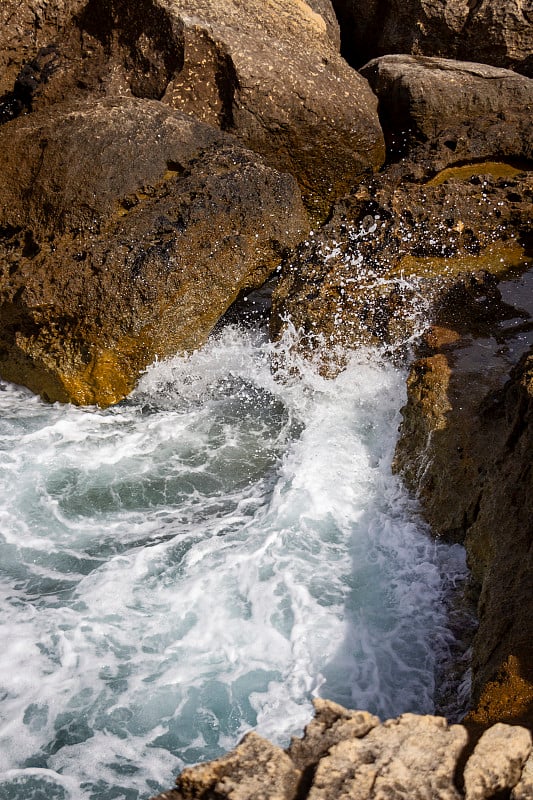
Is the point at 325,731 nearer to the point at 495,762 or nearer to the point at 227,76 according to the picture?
the point at 495,762

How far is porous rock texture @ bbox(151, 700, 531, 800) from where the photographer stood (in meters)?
1.74

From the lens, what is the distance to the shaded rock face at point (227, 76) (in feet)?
20.9

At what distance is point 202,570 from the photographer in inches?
154

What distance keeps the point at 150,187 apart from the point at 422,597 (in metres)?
3.48

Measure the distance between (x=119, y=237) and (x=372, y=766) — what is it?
419 cm

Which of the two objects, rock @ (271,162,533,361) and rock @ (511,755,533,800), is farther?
rock @ (271,162,533,361)

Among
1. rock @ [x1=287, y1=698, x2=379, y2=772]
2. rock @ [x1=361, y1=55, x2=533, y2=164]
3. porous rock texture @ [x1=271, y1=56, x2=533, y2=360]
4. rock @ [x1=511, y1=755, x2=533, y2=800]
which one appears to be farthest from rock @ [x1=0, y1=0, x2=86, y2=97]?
rock @ [x1=511, y1=755, x2=533, y2=800]

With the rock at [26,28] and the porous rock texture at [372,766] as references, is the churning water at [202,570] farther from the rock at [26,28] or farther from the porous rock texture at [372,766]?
the rock at [26,28]

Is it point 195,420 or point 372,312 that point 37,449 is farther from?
point 372,312

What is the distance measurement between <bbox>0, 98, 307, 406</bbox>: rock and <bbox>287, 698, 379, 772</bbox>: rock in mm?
3509

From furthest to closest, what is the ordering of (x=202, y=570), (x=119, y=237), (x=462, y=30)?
1. (x=462, y=30)
2. (x=119, y=237)
3. (x=202, y=570)

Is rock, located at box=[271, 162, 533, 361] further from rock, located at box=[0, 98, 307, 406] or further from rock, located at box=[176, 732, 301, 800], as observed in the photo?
rock, located at box=[176, 732, 301, 800]

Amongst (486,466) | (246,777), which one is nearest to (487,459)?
(486,466)

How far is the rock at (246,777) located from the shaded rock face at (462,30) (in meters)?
8.78
